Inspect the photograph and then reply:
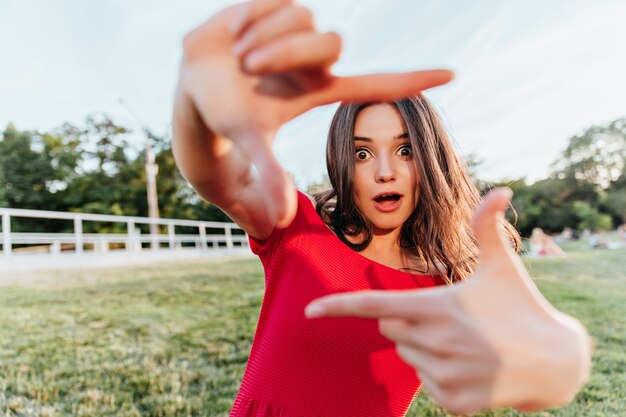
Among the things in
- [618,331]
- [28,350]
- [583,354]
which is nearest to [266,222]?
[583,354]

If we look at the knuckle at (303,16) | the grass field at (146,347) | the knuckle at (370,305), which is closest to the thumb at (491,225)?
the knuckle at (370,305)

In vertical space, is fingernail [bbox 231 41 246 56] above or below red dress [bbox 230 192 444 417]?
above

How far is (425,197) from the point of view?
1236 mm

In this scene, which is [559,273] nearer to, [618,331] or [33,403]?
[618,331]

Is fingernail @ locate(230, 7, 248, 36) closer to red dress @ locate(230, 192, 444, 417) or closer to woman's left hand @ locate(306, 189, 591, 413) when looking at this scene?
woman's left hand @ locate(306, 189, 591, 413)

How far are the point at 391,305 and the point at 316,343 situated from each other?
58 centimetres

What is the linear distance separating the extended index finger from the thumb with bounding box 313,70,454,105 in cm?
26

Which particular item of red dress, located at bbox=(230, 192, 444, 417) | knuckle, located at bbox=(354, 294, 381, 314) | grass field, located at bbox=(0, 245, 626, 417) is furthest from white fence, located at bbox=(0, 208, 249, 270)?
knuckle, located at bbox=(354, 294, 381, 314)

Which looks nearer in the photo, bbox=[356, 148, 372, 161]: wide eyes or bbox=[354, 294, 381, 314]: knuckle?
bbox=[354, 294, 381, 314]: knuckle

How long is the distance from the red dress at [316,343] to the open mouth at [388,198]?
15 cm

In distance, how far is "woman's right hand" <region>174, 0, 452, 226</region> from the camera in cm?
55

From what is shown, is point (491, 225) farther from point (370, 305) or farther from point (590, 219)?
point (590, 219)

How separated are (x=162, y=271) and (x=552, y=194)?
28.0 meters

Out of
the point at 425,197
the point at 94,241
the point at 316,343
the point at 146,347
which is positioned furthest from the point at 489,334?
the point at 94,241
